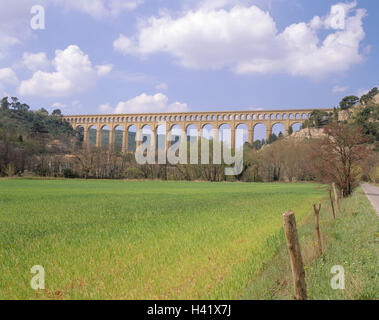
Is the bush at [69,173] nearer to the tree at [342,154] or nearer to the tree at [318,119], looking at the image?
the tree at [342,154]

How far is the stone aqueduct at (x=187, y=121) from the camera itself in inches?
2840

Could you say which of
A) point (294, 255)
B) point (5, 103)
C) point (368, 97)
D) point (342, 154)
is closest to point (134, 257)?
point (294, 255)

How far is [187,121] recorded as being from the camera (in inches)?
3086

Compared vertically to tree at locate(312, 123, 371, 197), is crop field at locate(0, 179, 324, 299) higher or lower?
lower

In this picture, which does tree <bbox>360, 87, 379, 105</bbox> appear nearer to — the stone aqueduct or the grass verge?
the stone aqueduct

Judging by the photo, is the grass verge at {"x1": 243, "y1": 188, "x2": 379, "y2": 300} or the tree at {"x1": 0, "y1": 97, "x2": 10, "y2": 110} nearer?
the grass verge at {"x1": 243, "y1": 188, "x2": 379, "y2": 300}

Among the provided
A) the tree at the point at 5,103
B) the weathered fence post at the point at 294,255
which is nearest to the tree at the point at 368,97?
the weathered fence post at the point at 294,255

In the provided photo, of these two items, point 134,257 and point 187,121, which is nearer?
point 134,257

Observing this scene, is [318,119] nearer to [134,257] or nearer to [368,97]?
[368,97]

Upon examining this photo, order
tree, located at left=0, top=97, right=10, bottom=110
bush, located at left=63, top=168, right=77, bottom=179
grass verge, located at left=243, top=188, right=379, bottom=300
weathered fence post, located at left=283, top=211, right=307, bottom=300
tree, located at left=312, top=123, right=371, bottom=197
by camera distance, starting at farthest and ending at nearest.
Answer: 1. tree, located at left=0, top=97, right=10, bottom=110
2. bush, located at left=63, top=168, right=77, bottom=179
3. tree, located at left=312, top=123, right=371, bottom=197
4. grass verge, located at left=243, top=188, right=379, bottom=300
5. weathered fence post, located at left=283, top=211, right=307, bottom=300

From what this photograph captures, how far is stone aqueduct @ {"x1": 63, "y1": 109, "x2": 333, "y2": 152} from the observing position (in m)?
72.1

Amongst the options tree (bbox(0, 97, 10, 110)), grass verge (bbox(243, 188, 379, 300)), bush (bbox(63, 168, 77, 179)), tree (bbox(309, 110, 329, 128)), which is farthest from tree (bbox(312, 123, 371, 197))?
tree (bbox(0, 97, 10, 110))
